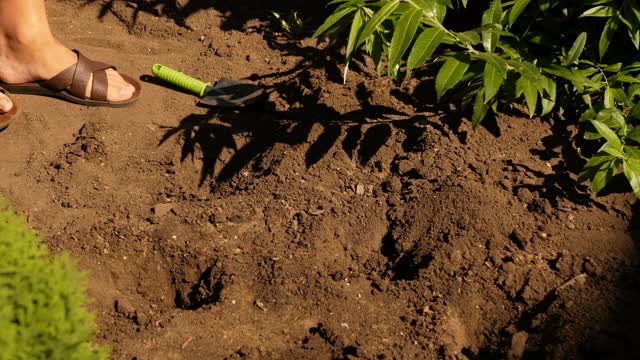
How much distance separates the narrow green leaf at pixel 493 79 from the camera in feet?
8.76

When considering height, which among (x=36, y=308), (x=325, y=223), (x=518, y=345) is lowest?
(x=325, y=223)

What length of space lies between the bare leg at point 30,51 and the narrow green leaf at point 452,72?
1980 mm

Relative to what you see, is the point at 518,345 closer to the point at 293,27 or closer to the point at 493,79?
the point at 493,79

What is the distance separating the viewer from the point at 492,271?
9.17 feet

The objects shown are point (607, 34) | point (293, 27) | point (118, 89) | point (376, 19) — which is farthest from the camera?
point (293, 27)

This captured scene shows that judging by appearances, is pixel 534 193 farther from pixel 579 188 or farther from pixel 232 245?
pixel 232 245

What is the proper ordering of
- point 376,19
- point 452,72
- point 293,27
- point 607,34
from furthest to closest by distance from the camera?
point 293,27 < point 607,34 < point 452,72 < point 376,19

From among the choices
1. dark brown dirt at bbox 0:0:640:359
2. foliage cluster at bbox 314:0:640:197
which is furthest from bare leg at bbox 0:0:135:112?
foliage cluster at bbox 314:0:640:197

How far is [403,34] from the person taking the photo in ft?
8.71

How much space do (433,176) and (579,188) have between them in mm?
643

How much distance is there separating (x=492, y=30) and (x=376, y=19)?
57 cm

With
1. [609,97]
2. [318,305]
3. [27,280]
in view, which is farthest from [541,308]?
[27,280]

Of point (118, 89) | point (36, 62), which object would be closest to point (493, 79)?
point (118, 89)

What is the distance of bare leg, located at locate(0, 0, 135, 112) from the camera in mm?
3756
